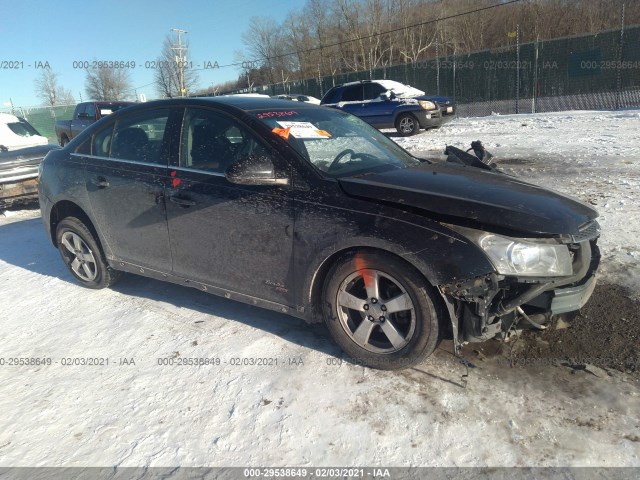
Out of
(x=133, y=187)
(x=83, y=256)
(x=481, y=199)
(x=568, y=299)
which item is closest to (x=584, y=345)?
(x=568, y=299)

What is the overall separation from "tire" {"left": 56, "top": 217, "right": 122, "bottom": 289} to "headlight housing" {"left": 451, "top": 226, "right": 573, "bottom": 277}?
131 inches

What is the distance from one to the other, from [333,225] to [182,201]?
1306 millimetres

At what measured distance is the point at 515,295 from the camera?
2.71 meters

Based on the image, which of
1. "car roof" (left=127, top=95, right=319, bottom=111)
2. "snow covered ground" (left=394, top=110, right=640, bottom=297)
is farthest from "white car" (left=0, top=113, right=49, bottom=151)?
"snow covered ground" (left=394, top=110, right=640, bottom=297)

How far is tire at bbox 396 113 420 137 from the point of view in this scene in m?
14.4

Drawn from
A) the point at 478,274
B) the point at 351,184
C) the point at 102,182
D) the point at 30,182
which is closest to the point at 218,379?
the point at 351,184

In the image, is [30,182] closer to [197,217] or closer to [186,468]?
[197,217]

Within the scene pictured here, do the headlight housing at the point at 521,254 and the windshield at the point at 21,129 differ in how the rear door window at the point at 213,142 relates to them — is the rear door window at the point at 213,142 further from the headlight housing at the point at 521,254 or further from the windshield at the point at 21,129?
the windshield at the point at 21,129

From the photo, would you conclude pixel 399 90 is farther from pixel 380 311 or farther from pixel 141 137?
pixel 380 311

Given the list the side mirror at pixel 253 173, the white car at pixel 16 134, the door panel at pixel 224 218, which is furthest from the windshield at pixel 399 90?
the side mirror at pixel 253 173

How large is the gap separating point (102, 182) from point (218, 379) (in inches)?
84.9

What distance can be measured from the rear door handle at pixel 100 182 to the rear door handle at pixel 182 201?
2.80 ft

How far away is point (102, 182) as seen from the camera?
13.8 ft

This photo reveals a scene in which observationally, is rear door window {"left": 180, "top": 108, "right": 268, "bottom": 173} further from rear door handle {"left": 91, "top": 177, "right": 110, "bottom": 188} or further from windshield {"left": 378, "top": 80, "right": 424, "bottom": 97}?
windshield {"left": 378, "top": 80, "right": 424, "bottom": 97}
